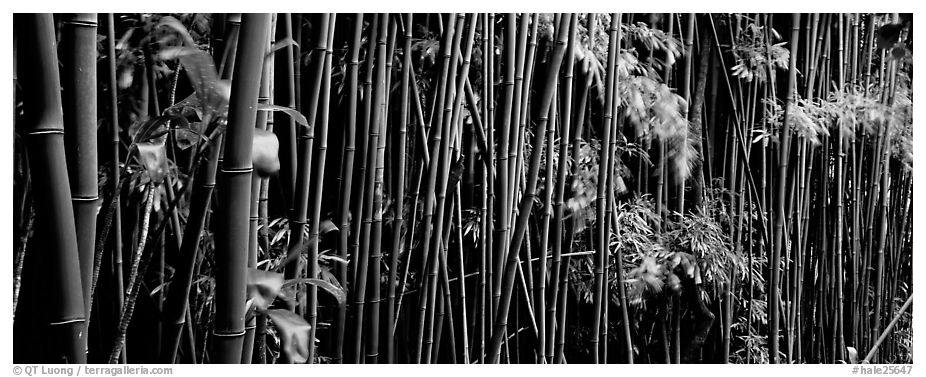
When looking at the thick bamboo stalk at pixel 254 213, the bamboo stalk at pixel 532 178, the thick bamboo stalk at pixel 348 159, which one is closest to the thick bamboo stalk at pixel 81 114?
the thick bamboo stalk at pixel 254 213

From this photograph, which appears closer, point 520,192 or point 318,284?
point 318,284

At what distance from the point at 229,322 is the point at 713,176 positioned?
96 cm

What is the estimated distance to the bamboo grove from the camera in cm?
89

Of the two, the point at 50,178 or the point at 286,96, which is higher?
the point at 286,96

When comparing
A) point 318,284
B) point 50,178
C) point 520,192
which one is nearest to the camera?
point 50,178

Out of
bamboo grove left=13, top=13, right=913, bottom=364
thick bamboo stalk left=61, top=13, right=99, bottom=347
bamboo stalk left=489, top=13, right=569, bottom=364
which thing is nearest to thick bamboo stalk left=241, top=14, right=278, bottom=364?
bamboo grove left=13, top=13, right=913, bottom=364

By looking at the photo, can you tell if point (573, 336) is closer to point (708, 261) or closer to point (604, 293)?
point (604, 293)

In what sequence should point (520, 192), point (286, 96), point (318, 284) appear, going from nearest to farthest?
point (318, 284)
point (286, 96)
point (520, 192)

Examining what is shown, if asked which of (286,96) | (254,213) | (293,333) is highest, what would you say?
(286,96)

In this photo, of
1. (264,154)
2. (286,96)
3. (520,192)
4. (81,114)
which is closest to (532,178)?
(520,192)

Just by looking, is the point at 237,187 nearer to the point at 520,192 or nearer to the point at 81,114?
the point at 81,114

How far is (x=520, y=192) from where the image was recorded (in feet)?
3.94

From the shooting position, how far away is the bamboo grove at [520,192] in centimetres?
89

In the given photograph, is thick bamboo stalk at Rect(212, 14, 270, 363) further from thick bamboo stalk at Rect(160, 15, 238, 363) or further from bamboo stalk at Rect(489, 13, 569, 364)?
bamboo stalk at Rect(489, 13, 569, 364)
